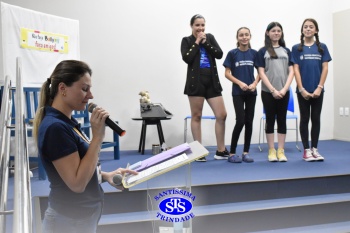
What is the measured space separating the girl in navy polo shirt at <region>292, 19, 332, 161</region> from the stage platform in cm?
47

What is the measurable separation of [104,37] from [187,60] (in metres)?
1.62

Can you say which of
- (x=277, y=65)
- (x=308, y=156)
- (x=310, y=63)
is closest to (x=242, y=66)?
(x=277, y=65)

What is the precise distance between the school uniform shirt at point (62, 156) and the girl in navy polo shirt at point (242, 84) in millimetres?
2424

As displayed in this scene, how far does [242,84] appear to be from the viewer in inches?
134

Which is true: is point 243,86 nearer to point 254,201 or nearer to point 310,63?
point 310,63

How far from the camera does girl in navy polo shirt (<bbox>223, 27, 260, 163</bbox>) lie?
3459 mm

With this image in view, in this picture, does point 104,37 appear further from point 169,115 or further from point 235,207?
point 235,207

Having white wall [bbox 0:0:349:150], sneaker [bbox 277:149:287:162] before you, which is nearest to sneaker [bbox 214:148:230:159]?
sneaker [bbox 277:149:287:162]

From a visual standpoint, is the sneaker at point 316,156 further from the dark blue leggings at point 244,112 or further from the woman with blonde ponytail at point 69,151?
the woman with blonde ponytail at point 69,151

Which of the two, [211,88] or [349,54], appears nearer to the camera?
[211,88]

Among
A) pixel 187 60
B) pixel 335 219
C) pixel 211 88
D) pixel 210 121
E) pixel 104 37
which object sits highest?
pixel 104 37

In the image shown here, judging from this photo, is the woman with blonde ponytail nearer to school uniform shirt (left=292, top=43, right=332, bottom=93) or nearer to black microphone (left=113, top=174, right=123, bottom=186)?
black microphone (left=113, top=174, right=123, bottom=186)

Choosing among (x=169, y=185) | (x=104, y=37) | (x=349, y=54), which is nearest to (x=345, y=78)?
(x=349, y=54)

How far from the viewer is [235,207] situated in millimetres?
2555
